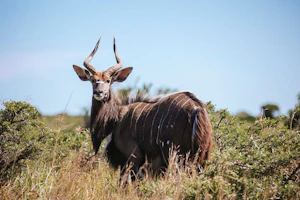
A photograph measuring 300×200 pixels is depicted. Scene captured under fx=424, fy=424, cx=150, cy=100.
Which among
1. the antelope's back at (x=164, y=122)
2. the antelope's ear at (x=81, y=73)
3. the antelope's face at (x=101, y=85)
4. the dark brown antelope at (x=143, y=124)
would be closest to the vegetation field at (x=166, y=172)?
the dark brown antelope at (x=143, y=124)

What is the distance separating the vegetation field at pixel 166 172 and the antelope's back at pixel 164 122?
0.40 metres

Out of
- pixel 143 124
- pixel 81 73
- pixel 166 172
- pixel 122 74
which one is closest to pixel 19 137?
pixel 143 124

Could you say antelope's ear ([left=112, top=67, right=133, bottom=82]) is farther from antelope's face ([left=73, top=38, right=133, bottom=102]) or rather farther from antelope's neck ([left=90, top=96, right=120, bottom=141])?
antelope's neck ([left=90, top=96, right=120, bottom=141])

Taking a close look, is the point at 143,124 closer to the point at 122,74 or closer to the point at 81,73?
the point at 122,74

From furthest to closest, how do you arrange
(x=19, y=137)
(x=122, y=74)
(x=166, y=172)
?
(x=122, y=74)
(x=19, y=137)
(x=166, y=172)

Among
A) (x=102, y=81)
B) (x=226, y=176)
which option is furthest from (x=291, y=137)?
(x=102, y=81)

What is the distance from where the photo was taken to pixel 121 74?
6.27m

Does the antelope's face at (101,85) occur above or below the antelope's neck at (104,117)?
above

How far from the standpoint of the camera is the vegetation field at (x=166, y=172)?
3.95 metres

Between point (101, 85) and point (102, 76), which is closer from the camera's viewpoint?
point (101, 85)

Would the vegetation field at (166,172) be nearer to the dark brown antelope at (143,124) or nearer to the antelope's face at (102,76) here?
the dark brown antelope at (143,124)

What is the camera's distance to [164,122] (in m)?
5.21

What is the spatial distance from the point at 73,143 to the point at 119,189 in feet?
6.59

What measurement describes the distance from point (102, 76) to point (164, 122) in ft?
4.09
